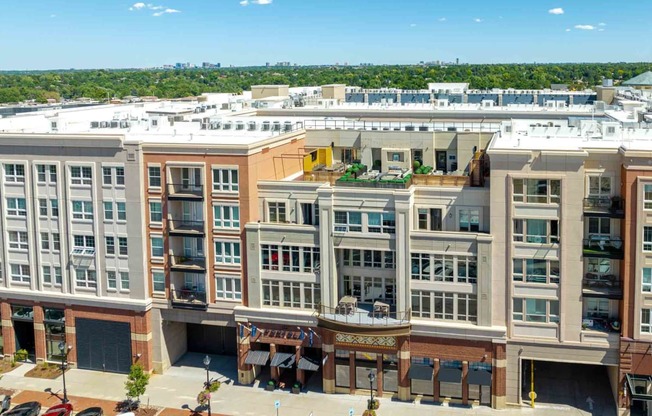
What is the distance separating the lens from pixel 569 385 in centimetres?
5872

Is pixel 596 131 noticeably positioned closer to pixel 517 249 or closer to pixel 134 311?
pixel 517 249

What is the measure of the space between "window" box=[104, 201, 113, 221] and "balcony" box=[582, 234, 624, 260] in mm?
36276

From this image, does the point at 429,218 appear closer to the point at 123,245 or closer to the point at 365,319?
the point at 365,319


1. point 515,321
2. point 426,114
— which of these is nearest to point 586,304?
point 515,321

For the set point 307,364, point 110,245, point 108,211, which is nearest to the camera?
point 307,364

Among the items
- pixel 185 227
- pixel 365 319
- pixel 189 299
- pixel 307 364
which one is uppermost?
pixel 185 227

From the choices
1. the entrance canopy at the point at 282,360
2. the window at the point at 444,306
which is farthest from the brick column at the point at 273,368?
the window at the point at 444,306

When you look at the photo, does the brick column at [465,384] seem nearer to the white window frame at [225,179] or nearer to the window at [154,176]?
the white window frame at [225,179]

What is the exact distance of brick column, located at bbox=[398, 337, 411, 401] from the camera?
5650cm

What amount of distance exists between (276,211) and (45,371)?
23875 mm

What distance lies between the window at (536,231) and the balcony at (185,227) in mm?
24084

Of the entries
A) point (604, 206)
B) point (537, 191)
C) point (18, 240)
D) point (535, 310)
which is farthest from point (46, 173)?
point (604, 206)

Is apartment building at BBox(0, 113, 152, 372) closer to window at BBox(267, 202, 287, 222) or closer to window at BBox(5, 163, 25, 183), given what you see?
window at BBox(5, 163, 25, 183)

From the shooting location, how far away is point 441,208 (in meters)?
57.4
